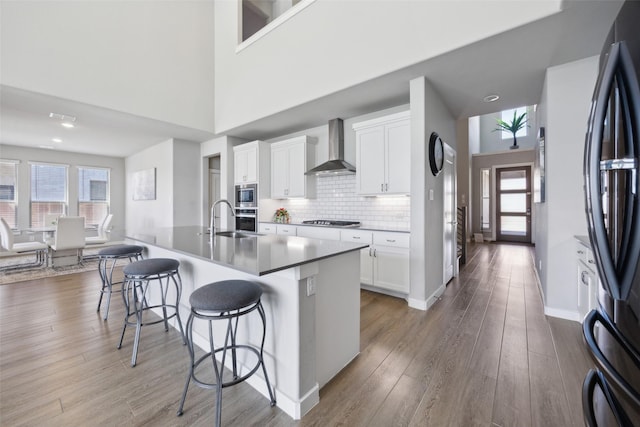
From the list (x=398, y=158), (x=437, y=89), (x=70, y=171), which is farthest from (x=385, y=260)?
(x=70, y=171)

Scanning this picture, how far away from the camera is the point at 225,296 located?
1489 mm

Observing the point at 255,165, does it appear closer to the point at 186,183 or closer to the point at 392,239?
the point at 186,183

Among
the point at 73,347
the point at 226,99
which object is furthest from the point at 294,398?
the point at 226,99

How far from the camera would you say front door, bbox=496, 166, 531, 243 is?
25.5 ft

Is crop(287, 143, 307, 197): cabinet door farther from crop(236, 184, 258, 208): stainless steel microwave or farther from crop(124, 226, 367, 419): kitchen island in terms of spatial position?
crop(124, 226, 367, 419): kitchen island

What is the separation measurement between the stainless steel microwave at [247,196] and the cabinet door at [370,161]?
231 cm

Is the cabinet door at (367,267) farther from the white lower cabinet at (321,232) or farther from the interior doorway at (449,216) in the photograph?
the interior doorway at (449,216)

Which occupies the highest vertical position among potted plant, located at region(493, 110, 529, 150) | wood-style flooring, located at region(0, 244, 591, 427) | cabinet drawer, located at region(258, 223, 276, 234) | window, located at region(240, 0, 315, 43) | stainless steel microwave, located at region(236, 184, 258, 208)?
window, located at region(240, 0, 315, 43)

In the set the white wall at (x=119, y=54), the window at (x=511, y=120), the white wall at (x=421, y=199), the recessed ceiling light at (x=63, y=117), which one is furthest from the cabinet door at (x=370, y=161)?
the window at (x=511, y=120)

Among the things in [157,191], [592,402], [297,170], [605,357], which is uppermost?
[297,170]

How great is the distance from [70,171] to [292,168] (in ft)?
21.8

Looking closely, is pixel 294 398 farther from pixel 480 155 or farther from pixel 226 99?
pixel 480 155

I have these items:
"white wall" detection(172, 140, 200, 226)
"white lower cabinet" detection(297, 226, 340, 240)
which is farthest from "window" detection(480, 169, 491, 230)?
"white wall" detection(172, 140, 200, 226)

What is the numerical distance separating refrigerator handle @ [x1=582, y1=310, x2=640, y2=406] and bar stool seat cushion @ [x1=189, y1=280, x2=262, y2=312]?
136cm
